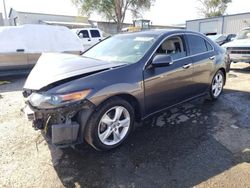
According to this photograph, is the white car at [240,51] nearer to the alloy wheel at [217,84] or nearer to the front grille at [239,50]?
the front grille at [239,50]

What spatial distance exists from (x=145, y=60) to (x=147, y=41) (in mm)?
519

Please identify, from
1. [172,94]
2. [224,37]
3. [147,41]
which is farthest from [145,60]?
[224,37]

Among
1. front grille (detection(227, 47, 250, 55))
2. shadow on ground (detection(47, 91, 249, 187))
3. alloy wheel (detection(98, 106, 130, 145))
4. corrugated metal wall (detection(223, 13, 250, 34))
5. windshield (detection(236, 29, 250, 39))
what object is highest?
corrugated metal wall (detection(223, 13, 250, 34))

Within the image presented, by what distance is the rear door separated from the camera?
4.44 meters

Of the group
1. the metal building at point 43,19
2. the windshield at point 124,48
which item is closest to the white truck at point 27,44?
the windshield at point 124,48

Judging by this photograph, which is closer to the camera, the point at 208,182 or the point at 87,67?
the point at 208,182

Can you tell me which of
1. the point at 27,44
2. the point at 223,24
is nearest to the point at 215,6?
the point at 223,24

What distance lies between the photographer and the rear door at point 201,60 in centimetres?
444

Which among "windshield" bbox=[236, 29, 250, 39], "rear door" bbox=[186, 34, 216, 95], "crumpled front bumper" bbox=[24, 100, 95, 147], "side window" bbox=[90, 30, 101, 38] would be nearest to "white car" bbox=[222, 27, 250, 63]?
"windshield" bbox=[236, 29, 250, 39]

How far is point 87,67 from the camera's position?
317cm

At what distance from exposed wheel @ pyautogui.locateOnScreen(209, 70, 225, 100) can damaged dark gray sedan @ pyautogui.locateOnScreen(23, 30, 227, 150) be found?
0.66 meters

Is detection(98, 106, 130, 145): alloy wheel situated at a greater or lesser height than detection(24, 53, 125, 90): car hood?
lesser

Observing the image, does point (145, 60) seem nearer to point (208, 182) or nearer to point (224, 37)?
point (208, 182)

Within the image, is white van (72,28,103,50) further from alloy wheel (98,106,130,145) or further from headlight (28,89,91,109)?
headlight (28,89,91,109)
